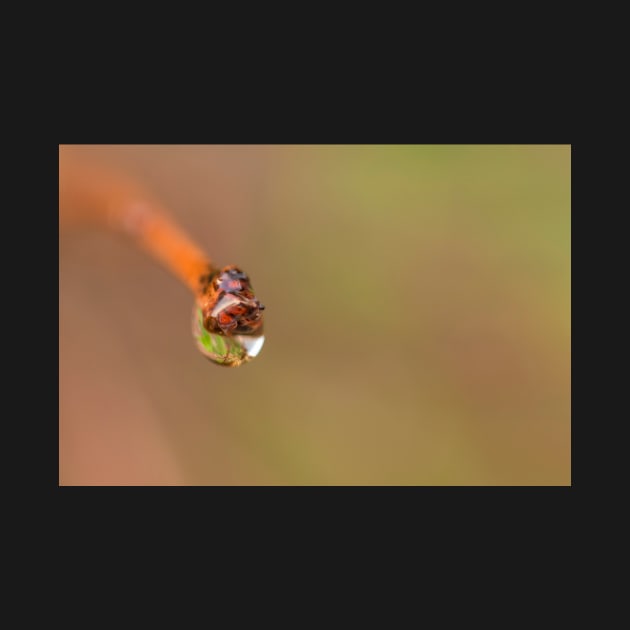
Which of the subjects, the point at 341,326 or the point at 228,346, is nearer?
the point at 228,346

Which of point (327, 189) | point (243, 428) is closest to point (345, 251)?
point (327, 189)

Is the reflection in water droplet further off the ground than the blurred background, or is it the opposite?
the blurred background

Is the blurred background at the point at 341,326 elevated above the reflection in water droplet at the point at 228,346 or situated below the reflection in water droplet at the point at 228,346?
above

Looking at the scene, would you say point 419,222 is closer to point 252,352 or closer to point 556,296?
point 556,296

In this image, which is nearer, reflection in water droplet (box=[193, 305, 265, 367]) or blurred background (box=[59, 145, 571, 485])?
reflection in water droplet (box=[193, 305, 265, 367])

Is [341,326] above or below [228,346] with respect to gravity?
above
